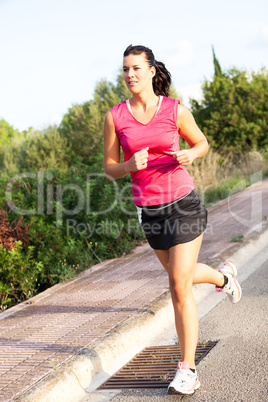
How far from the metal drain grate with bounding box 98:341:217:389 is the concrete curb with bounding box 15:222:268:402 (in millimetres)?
111

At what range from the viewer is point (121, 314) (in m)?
4.96

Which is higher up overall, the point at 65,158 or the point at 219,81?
the point at 219,81

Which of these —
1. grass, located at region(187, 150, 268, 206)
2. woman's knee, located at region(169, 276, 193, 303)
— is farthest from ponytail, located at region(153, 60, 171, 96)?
grass, located at region(187, 150, 268, 206)

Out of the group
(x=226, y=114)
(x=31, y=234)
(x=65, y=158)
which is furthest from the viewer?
(x=65, y=158)

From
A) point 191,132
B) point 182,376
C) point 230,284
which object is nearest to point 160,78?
point 191,132

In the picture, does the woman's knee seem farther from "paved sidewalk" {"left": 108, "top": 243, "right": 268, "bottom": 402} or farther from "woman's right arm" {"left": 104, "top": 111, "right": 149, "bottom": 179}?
"woman's right arm" {"left": 104, "top": 111, "right": 149, "bottom": 179}

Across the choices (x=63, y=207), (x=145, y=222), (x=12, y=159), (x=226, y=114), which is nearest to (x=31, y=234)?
(x=63, y=207)

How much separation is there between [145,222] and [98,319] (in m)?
1.46

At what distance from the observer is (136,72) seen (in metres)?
3.68

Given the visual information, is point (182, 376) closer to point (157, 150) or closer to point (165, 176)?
point (165, 176)

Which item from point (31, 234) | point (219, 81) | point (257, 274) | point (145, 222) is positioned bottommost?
point (257, 274)

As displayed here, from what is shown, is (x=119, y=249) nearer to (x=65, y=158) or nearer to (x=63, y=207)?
(x=63, y=207)

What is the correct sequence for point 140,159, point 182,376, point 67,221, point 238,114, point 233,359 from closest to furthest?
point 140,159, point 182,376, point 233,359, point 67,221, point 238,114

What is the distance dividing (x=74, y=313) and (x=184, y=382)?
1.98 meters
